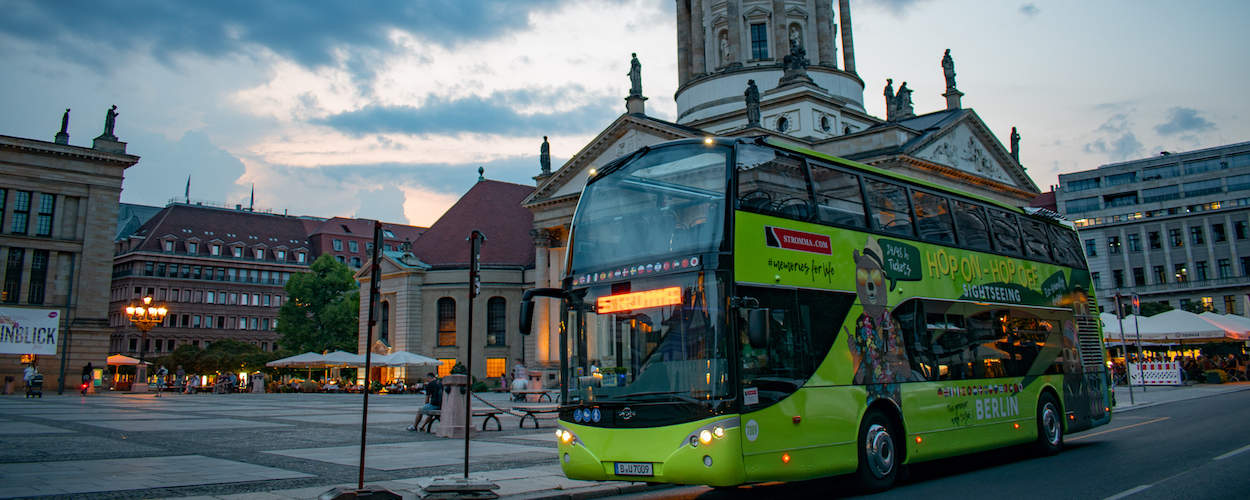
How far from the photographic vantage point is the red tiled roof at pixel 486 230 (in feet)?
194

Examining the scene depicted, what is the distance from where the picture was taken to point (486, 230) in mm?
61312

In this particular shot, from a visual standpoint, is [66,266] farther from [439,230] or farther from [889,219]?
[889,219]

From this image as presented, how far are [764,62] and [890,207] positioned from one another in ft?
131

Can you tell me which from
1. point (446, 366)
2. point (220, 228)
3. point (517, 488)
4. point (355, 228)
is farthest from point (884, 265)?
point (355, 228)

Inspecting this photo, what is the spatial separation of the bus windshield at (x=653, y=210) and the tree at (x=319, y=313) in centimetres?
5726

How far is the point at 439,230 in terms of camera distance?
6222cm

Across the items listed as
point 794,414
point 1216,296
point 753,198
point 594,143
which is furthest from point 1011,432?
point 1216,296

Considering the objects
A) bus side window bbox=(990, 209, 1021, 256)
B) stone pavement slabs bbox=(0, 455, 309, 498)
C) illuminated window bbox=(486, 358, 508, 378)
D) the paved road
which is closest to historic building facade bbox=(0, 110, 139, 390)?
illuminated window bbox=(486, 358, 508, 378)

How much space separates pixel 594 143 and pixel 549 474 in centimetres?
3590

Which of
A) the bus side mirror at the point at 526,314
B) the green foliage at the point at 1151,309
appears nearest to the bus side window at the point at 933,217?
the bus side mirror at the point at 526,314

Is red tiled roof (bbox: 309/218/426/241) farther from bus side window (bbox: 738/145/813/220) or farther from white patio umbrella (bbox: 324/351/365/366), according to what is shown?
bus side window (bbox: 738/145/813/220)

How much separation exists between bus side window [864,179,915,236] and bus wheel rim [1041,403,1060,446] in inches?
172

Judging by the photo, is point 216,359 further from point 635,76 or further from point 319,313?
point 635,76

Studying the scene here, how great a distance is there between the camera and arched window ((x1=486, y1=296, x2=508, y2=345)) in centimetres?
5666
